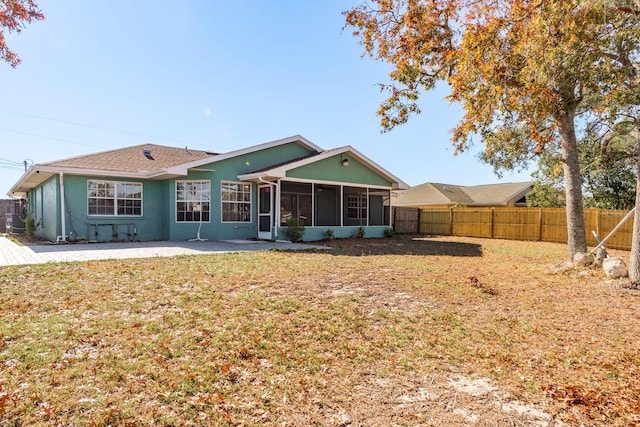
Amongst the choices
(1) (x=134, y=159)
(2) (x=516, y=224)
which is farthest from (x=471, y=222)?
(1) (x=134, y=159)

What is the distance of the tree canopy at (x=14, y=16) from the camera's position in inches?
242

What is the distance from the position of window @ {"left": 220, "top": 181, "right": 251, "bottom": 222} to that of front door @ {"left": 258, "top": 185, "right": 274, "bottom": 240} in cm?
47

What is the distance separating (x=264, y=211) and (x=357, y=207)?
6.01 meters

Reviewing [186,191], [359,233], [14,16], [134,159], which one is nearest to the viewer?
[14,16]

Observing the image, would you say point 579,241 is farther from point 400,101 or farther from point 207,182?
point 207,182

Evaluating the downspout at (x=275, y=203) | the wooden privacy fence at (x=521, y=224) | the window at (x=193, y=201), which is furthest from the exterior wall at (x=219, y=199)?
the wooden privacy fence at (x=521, y=224)

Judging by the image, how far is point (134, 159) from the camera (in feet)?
49.0

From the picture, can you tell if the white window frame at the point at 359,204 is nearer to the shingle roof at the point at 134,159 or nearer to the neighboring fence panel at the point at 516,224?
the neighboring fence panel at the point at 516,224

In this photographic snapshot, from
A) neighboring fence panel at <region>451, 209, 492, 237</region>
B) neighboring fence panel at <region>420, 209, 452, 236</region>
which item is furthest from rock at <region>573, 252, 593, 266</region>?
neighboring fence panel at <region>420, 209, 452, 236</region>

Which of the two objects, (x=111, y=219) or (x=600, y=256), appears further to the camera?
(x=111, y=219)

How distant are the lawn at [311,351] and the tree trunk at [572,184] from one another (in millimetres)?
2268

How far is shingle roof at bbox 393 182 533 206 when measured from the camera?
28.1 metres

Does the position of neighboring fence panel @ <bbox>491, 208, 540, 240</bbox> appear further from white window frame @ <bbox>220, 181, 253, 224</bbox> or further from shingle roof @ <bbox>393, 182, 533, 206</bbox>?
white window frame @ <bbox>220, 181, 253, 224</bbox>

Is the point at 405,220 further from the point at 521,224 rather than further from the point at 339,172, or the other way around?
the point at 339,172
